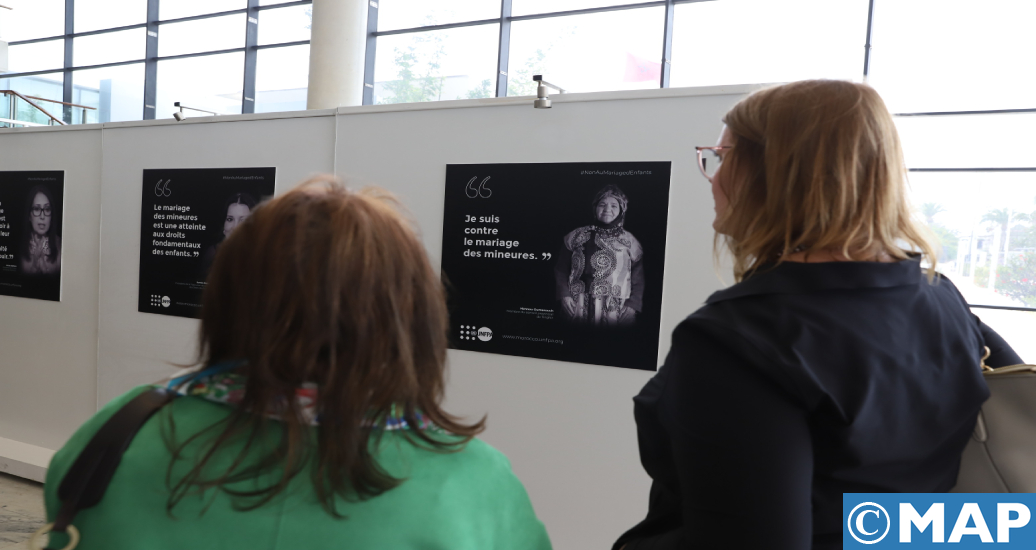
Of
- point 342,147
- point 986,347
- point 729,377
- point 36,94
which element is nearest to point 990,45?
point 342,147

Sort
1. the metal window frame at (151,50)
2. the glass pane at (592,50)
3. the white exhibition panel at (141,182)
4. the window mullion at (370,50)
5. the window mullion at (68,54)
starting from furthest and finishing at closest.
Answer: the window mullion at (68,54)
the metal window frame at (151,50)
the window mullion at (370,50)
the glass pane at (592,50)
the white exhibition panel at (141,182)

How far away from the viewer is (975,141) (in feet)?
19.1

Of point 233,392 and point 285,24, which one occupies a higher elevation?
point 285,24

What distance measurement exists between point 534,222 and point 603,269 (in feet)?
1.14

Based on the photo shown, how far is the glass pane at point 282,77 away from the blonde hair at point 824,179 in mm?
9651

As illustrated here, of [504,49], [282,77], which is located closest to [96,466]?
[504,49]

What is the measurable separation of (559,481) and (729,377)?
2.10 metres

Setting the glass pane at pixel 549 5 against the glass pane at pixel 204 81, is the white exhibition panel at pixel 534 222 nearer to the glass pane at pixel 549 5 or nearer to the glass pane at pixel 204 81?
the glass pane at pixel 549 5

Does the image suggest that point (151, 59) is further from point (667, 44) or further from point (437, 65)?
point (667, 44)

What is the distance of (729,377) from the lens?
850mm

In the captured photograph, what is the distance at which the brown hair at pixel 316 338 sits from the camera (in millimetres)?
835

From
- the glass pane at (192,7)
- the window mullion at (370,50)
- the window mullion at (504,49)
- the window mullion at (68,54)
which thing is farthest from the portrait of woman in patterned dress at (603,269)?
the window mullion at (68,54)

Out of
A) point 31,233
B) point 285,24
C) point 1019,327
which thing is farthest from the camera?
point 285,24

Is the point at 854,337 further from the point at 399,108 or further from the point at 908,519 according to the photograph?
the point at 399,108
